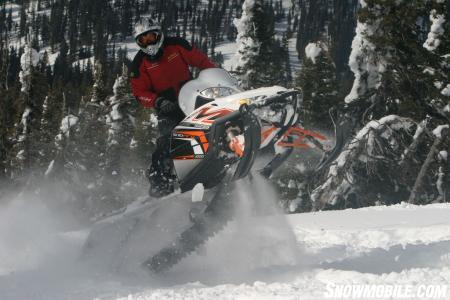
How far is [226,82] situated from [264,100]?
0.79 m

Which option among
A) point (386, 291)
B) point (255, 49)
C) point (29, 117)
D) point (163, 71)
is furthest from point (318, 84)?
point (386, 291)

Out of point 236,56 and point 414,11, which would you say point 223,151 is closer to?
point 414,11

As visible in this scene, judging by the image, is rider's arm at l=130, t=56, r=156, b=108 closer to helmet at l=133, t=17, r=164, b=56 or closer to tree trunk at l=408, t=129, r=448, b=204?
helmet at l=133, t=17, r=164, b=56

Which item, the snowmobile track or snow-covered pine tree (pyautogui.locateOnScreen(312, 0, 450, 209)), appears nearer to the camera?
the snowmobile track

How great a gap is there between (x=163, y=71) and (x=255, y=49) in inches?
662

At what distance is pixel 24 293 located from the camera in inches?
179

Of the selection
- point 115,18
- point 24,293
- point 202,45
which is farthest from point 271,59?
point 115,18

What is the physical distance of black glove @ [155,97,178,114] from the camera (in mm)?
6203

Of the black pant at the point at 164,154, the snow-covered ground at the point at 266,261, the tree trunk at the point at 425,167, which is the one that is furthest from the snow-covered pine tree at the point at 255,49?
the black pant at the point at 164,154

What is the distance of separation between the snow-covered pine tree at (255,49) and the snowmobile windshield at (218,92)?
54.6 feet

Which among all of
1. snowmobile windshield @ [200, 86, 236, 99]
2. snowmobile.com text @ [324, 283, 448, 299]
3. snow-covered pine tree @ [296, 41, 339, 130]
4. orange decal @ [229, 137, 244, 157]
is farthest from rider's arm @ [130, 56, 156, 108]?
snow-covered pine tree @ [296, 41, 339, 130]

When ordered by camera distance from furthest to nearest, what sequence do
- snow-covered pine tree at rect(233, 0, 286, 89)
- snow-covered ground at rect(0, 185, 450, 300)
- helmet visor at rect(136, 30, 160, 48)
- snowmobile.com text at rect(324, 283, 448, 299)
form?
snow-covered pine tree at rect(233, 0, 286, 89) → helmet visor at rect(136, 30, 160, 48) → snow-covered ground at rect(0, 185, 450, 300) → snowmobile.com text at rect(324, 283, 448, 299)

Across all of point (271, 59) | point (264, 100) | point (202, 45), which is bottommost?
point (202, 45)

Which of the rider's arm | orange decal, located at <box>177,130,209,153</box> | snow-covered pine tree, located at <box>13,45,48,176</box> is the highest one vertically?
the rider's arm
